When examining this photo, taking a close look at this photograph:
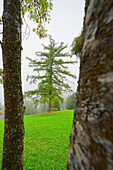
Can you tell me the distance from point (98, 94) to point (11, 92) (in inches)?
53.0

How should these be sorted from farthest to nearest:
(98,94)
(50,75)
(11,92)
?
(50,75) < (11,92) < (98,94)

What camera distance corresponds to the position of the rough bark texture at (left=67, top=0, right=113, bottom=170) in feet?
1.20

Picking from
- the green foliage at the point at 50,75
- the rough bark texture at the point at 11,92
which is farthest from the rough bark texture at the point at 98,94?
the green foliage at the point at 50,75

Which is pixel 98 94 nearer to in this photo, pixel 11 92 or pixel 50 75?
pixel 11 92

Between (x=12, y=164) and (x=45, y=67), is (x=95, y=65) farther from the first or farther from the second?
(x=45, y=67)

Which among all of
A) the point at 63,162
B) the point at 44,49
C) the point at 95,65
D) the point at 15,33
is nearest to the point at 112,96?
the point at 95,65

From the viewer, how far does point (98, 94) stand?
1.44ft

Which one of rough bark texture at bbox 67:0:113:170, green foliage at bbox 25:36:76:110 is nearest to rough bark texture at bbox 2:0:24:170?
rough bark texture at bbox 67:0:113:170

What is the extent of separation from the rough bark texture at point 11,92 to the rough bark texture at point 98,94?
1165 millimetres

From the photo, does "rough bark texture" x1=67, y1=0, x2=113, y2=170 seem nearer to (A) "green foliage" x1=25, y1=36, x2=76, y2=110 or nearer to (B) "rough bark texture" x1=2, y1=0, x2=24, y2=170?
(B) "rough bark texture" x1=2, y1=0, x2=24, y2=170

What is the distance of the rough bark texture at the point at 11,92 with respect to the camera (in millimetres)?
1380

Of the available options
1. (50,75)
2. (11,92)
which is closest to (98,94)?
(11,92)

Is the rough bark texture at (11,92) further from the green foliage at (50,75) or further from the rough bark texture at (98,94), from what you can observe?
the green foliage at (50,75)

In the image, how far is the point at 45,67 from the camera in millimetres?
14484
